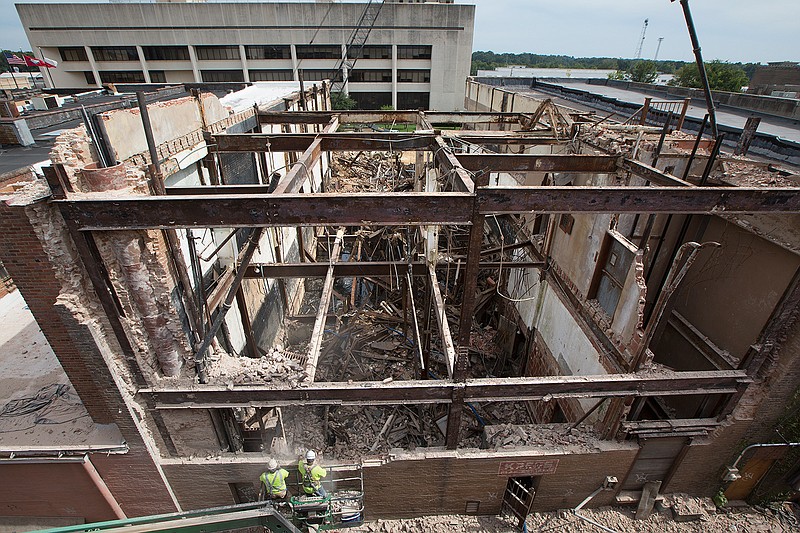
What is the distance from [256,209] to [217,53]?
138ft

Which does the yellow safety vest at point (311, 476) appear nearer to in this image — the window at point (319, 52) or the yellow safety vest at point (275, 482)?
the yellow safety vest at point (275, 482)

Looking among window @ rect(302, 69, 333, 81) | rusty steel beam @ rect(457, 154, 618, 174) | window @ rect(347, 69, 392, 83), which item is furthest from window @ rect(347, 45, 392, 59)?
rusty steel beam @ rect(457, 154, 618, 174)

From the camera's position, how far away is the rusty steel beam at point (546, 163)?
265 inches

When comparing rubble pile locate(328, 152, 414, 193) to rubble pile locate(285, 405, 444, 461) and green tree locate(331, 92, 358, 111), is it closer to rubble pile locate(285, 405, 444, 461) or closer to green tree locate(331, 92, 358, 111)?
rubble pile locate(285, 405, 444, 461)

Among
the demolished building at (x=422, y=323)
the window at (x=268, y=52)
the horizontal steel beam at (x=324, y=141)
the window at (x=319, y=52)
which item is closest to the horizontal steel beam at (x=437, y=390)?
the demolished building at (x=422, y=323)

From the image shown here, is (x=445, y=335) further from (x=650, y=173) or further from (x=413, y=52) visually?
(x=413, y=52)

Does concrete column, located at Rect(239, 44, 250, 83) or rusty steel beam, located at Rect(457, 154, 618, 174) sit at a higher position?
concrete column, located at Rect(239, 44, 250, 83)

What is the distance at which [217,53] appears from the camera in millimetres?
37219

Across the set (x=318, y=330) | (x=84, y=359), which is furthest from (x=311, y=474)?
(x=84, y=359)

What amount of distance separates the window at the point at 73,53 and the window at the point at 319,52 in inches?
811

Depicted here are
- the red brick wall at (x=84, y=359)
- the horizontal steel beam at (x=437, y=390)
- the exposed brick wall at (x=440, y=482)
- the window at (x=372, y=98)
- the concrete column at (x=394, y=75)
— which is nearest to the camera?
the red brick wall at (x=84, y=359)

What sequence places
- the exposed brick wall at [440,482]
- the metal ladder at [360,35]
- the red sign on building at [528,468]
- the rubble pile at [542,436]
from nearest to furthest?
the exposed brick wall at [440,482] → the red sign on building at [528,468] → the rubble pile at [542,436] → the metal ladder at [360,35]

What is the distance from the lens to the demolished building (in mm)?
4164

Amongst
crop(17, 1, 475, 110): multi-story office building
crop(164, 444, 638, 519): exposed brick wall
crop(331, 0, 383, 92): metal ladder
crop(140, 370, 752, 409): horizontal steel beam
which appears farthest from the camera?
crop(17, 1, 475, 110): multi-story office building
